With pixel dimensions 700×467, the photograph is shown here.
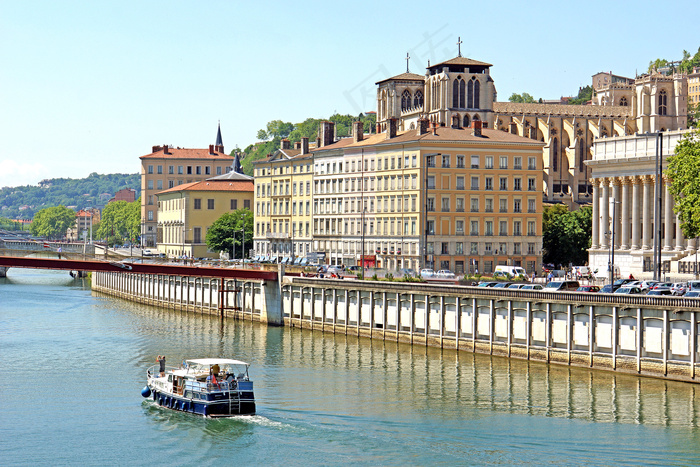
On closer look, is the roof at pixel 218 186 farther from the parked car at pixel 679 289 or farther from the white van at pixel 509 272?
the parked car at pixel 679 289

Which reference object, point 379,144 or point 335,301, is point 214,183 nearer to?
point 379,144

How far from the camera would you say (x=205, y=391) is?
56562mm

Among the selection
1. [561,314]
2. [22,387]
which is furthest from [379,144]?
[22,387]

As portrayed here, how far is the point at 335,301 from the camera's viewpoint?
95.4 meters

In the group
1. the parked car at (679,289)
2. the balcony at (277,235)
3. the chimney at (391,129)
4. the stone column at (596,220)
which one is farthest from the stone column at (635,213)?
the balcony at (277,235)

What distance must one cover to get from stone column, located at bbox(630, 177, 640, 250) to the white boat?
77942mm

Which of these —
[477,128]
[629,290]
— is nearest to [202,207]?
[477,128]

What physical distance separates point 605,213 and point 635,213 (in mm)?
5479

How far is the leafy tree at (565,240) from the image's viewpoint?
146 meters

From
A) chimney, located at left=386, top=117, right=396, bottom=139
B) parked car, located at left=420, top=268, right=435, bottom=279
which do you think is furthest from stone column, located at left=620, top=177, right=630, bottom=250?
chimney, located at left=386, top=117, right=396, bottom=139

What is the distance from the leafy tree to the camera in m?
146

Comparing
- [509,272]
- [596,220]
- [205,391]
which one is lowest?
[205,391]

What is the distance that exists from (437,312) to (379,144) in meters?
59.8

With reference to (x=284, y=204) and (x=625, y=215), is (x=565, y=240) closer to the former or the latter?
(x=625, y=215)
